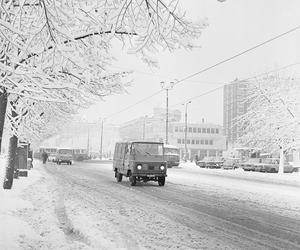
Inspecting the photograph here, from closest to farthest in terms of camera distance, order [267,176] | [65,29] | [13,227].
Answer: [65,29] → [13,227] → [267,176]

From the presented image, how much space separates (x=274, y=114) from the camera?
42438 millimetres

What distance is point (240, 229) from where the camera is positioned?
1012 cm

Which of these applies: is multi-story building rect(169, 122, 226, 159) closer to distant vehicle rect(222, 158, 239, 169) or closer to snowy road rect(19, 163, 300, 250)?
distant vehicle rect(222, 158, 239, 169)

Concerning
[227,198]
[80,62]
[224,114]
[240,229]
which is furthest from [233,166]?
[224,114]

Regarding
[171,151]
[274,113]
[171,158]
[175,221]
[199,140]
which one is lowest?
[175,221]

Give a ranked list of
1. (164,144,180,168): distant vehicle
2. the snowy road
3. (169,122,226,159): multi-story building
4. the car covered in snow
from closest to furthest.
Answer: the snowy road → the car covered in snow → (164,144,180,168): distant vehicle → (169,122,226,159): multi-story building

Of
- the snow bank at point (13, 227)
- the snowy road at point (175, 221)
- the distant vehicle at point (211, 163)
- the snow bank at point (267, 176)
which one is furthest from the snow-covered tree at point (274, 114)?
the snow bank at point (13, 227)

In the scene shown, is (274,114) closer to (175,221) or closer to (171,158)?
(171,158)

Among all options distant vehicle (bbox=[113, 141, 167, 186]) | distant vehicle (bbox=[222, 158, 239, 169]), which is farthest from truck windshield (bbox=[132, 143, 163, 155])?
distant vehicle (bbox=[222, 158, 239, 169])

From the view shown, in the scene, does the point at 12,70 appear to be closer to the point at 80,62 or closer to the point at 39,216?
the point at 80,62

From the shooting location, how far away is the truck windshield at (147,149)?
890 inches

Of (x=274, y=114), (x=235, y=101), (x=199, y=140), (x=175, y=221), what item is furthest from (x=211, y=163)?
(x=199, y=140)

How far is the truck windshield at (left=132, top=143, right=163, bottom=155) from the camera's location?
22.6 metres

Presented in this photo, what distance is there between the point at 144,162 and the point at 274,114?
2373cm
